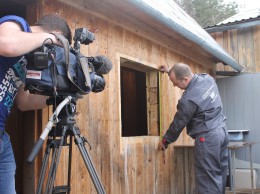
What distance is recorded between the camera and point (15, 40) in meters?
1.88

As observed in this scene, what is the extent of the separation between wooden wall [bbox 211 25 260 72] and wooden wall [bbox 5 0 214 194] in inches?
114

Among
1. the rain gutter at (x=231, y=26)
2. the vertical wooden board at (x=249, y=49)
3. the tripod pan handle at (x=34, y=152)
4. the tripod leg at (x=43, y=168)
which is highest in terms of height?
the rain gutter at (x=231, y=26)

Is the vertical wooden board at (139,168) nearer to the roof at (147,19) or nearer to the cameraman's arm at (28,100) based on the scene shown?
the roof at (147,19)

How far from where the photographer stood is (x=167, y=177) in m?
5.30

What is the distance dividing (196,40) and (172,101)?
3.29ft

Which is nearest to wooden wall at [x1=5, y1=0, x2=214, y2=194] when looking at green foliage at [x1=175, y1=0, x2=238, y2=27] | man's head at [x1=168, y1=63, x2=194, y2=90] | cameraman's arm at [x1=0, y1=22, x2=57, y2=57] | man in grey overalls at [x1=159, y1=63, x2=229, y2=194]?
man's head at [x1=168, y1=63, x2=194, y2=90]

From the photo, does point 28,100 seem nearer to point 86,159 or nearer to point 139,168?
point 86,159

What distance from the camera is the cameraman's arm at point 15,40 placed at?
1.87m

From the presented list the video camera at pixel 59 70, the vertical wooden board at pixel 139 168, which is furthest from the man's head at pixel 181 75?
the video camera at pixel 59 70

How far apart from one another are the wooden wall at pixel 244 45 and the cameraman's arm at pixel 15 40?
670 centimetres

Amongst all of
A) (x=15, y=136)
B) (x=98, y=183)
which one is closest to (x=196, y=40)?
(x=15, y=136)

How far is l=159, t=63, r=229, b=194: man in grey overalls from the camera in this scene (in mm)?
4141

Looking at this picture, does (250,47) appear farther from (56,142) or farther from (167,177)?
(56,142)

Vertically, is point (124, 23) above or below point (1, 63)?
above
